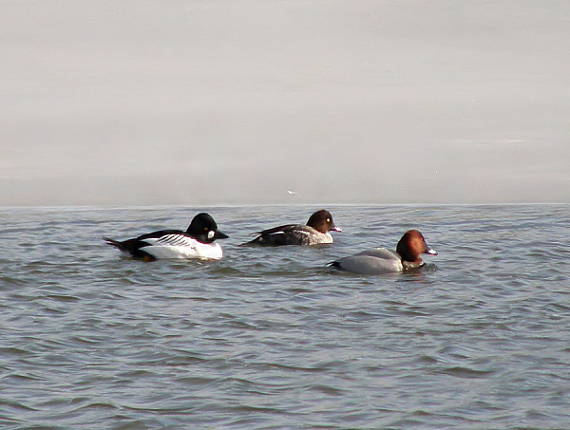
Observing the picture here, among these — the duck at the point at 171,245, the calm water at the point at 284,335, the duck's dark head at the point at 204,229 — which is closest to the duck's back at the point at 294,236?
the calm water at the point at 284,335

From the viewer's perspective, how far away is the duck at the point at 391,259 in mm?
8680

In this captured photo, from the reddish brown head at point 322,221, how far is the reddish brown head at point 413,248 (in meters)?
1.15

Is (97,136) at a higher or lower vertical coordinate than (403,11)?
lower

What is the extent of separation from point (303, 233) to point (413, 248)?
1.30m

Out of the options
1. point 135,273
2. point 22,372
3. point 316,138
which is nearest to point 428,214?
point 316,138

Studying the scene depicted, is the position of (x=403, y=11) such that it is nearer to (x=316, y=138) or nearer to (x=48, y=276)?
(x=316, y=138)

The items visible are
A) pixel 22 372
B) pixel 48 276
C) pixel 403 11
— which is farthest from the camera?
pixel 403 11

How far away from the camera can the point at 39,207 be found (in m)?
10.8

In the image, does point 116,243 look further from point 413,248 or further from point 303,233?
point 413,248

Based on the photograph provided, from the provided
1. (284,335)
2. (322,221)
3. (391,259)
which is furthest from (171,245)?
(284,335)

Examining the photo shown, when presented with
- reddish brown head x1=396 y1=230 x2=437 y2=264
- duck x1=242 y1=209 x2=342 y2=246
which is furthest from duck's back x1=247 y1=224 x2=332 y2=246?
reddish brown head x1=396 y1=230 x2=437 y2=264

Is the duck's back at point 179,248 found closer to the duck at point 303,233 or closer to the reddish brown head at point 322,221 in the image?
the duck at point 303,233

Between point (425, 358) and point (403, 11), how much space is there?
1160 centimetres

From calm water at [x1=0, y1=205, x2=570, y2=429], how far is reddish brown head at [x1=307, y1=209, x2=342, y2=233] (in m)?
0.19
